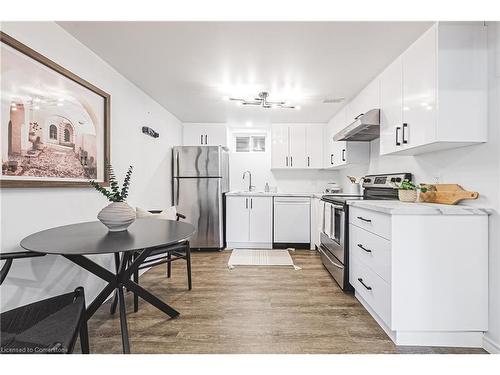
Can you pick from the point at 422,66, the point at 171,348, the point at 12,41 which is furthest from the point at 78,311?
the point at 422,66

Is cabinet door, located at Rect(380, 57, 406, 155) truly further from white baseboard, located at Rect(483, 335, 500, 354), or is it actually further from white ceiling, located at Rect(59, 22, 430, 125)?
white baseboard, located at Rect(483, 335, 500, 354)

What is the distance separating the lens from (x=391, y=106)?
7.88 feet

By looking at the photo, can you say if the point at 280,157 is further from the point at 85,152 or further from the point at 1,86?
the point at 1,86

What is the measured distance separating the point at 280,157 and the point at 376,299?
10.3ft

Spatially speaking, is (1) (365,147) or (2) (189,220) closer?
(1) (365,147)

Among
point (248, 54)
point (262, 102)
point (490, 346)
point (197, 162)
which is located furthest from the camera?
point (197, 162)

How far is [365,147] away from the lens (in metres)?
3.64

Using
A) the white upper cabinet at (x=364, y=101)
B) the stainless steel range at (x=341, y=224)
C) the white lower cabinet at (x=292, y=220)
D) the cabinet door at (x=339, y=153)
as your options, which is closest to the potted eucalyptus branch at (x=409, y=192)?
the stainless steel range at (x=341, y=224)

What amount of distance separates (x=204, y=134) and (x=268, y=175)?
140 centimetres

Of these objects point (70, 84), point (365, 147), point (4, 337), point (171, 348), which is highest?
point (70, 84)

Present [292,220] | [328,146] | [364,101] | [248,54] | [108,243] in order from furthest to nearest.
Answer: [328,146], [292,220], [364,101], [248,54], [108,243]

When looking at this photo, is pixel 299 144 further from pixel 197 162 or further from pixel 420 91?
pixel 420 91

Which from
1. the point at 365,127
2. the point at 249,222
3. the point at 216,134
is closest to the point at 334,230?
the point at 365,127

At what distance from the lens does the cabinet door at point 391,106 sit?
7.38 feet
